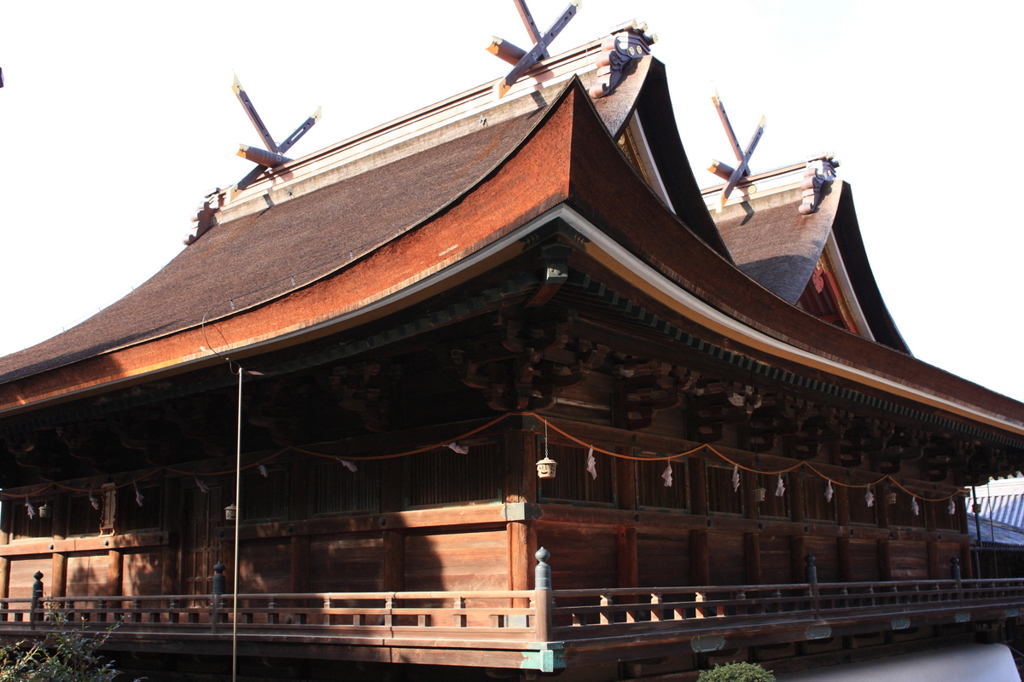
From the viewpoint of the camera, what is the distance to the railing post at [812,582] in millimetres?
11781

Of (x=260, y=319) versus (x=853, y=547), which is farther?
(x=853, y=547)

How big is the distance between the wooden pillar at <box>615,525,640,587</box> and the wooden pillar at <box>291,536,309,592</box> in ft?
11.8

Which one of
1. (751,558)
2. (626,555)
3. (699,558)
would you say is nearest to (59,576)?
(626,555)

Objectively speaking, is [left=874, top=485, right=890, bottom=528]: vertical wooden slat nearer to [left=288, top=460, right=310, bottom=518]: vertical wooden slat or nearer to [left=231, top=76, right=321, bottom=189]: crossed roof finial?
[left=288, top=460, right=310, bottom=518]: vertical wooden slat

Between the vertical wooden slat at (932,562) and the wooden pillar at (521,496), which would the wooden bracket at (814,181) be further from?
the wooden pillar at (521,496)

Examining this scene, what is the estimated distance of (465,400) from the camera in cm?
1021

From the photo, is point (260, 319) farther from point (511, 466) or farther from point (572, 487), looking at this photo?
point (572, 487)

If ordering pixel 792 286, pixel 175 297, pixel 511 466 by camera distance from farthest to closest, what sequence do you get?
pixel 792 286 → pixel 175 297 → pixel 511 466

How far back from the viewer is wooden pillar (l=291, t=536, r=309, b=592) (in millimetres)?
11250

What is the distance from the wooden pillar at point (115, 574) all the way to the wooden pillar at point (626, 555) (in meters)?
7.27

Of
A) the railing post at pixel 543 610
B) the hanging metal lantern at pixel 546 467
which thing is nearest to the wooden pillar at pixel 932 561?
the hanging metal lantern at pixel 546 467

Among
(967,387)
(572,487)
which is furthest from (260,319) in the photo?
(967,387)

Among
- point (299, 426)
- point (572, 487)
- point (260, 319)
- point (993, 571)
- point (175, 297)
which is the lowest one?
point (993, 571)

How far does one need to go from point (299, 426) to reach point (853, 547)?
9.10m
